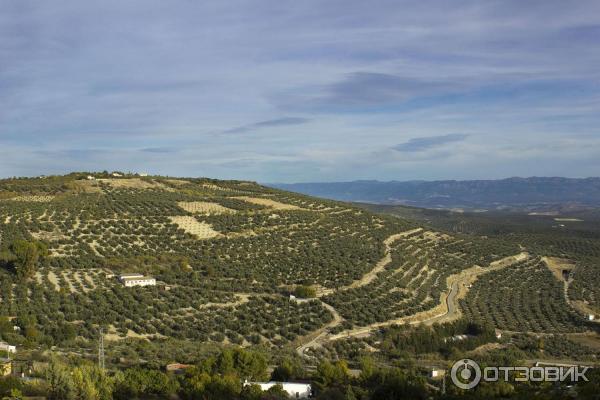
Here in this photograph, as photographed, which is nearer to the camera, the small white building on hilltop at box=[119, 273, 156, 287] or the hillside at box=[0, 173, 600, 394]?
the hillside at box=[0, 173, 600, 394]

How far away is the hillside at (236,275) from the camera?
34094 mm

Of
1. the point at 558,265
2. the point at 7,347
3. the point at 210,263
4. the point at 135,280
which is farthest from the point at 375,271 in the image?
the point at 7,347

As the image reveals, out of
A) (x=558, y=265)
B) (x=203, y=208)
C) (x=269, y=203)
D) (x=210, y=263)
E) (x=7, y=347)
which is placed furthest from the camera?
(x=558, y=265)

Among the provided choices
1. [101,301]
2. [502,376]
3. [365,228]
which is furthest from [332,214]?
[502,376]

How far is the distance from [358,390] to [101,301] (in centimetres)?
1942

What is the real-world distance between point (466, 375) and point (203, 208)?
43.1 meters

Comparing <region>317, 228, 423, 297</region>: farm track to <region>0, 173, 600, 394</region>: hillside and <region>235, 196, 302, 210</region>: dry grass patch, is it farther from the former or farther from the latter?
<region>235, 196, 302, 210</region>: dry grass patch

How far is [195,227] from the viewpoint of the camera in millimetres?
55875

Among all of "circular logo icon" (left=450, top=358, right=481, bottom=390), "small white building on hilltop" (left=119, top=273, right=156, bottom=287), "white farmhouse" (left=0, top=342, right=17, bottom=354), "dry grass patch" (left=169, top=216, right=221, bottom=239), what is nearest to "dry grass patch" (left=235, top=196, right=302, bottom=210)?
"dry grass patch" (left=169, top=216, right=221, bottom=239)

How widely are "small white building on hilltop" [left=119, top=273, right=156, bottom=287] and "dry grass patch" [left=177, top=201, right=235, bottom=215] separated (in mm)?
20272

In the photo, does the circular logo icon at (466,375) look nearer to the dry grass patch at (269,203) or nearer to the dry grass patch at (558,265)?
the dry grass patch at (558,265)

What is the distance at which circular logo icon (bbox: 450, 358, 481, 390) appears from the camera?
77.5 feet

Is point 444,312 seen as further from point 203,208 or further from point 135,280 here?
point 203,208

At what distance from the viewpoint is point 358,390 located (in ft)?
76.4
